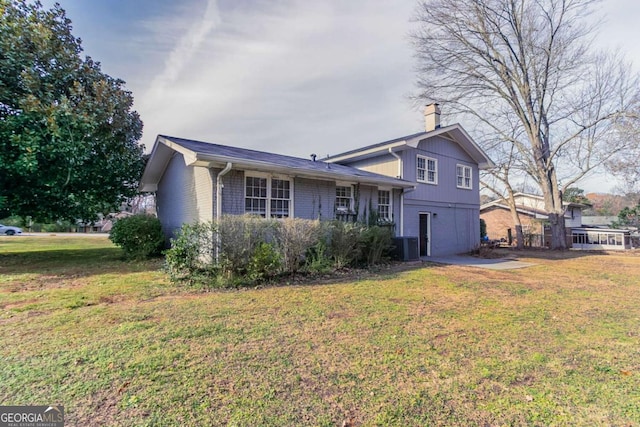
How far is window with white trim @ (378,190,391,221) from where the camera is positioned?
1314 cm

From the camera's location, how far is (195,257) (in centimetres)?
756

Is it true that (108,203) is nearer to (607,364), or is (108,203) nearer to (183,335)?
(183,335)

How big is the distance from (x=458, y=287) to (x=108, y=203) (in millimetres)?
14392

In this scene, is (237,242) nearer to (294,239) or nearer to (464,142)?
(294,239)

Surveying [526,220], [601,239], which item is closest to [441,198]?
[526,220]

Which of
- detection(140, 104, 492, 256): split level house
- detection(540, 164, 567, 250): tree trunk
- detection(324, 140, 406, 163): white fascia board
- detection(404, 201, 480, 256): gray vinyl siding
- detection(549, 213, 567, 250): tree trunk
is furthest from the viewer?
detection(540, 164, 567, 250): tree trunk

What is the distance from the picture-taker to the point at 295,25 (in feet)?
34.1

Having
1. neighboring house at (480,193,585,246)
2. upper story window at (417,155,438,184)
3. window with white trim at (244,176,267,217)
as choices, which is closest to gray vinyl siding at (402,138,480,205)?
upper story window at (417,155,438,184)

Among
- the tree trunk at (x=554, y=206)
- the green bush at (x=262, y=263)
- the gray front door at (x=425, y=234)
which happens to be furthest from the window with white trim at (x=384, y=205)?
the tree trunk at (x=554, y=206)

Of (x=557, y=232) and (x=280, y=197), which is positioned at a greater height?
(x=280, y=197)

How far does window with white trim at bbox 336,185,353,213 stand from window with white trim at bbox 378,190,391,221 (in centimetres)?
160

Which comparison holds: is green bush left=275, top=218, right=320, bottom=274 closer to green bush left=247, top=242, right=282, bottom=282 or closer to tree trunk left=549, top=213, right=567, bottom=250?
green bush left=247, top=242, right=282, bottom=282

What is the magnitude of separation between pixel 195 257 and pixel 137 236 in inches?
200

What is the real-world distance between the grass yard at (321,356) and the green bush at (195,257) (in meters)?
0.65
